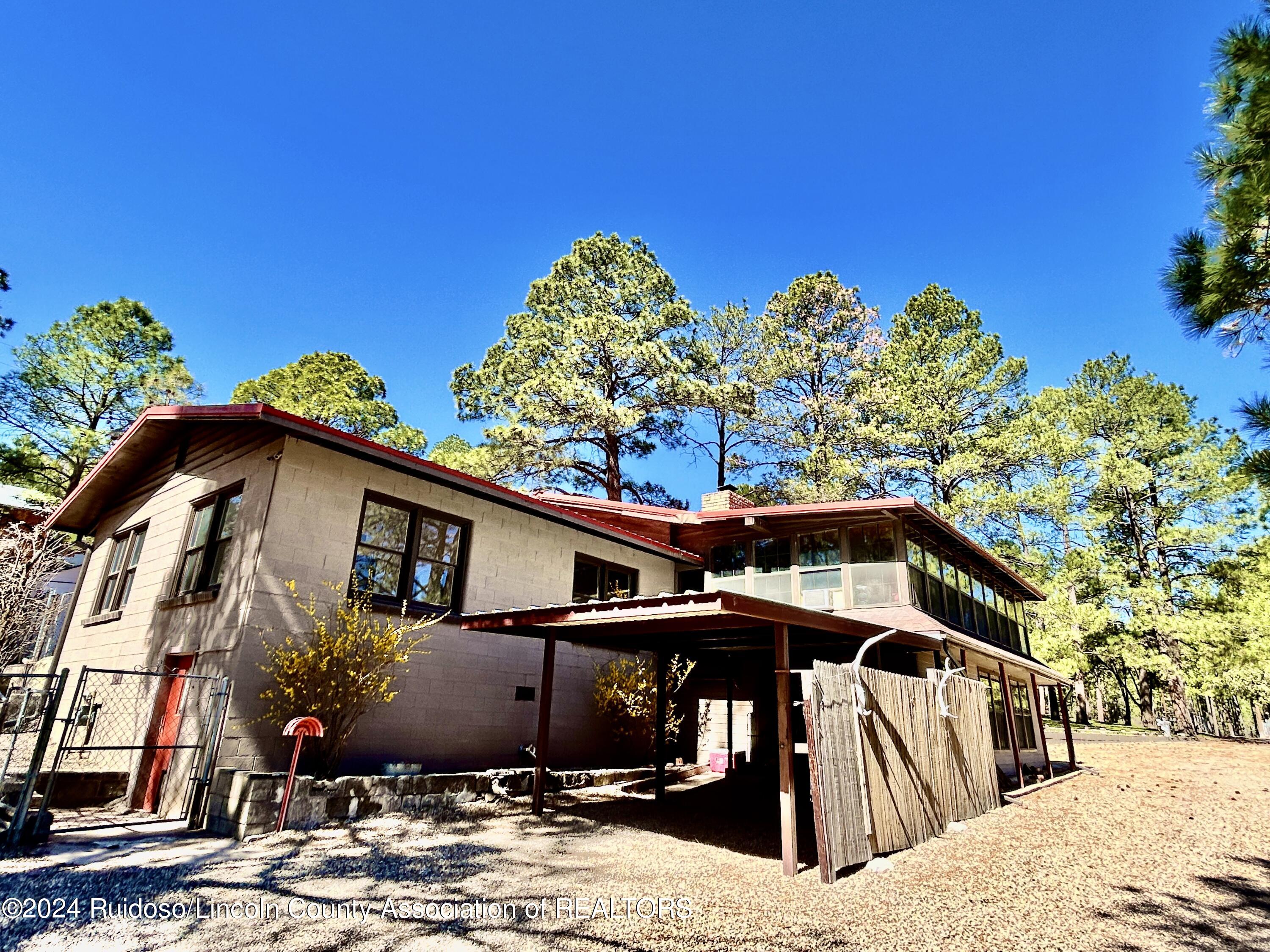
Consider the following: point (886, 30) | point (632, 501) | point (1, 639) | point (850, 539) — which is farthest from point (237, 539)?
point (632, 501)

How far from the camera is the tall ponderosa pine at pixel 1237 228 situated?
584 cm

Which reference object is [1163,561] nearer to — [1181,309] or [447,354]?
[1181,309]

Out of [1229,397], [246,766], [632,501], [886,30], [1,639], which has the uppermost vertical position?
[886,30]

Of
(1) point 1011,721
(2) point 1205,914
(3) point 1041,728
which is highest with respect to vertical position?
(1) point 1011,721

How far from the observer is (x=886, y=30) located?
12.3 m

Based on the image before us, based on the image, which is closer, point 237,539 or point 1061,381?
point 237,539

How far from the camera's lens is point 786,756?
5.88m

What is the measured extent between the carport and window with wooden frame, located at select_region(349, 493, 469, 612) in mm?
1879

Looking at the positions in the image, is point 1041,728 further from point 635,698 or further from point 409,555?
point 409,555

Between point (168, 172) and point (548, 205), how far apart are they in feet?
28.0

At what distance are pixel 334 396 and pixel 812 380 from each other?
786 inches

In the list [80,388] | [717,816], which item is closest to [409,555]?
[717,816]

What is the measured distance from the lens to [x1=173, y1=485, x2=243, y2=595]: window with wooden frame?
873 centimetres

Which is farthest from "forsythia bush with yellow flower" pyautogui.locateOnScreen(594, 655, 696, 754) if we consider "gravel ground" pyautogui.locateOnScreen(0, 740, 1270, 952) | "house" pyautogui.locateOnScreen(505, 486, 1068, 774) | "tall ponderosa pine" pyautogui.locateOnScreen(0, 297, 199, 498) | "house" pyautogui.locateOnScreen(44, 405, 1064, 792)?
"tall ponderosa pine" pyautogui.locateOnScreen(0, 297, 199, 498)
